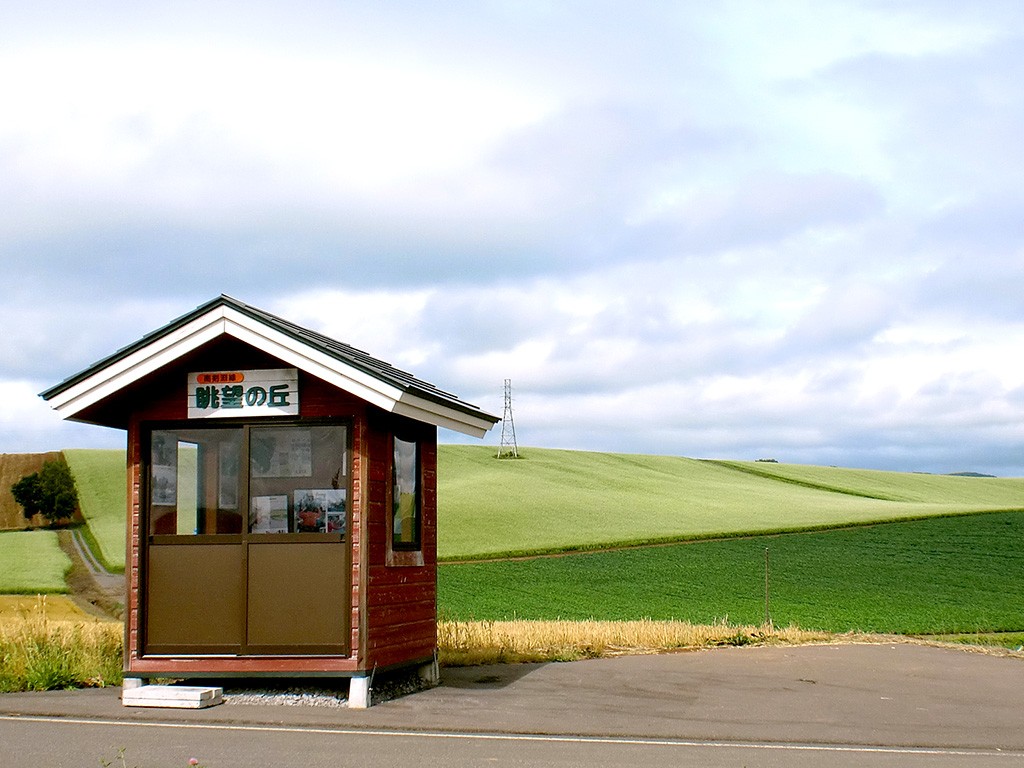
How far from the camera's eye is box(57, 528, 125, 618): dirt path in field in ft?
106

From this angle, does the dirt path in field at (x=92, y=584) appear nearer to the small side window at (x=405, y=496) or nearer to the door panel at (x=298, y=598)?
the small side window at (x=405, y=496)

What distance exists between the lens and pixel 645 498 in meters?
62.7

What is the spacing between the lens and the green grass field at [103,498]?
153 feet

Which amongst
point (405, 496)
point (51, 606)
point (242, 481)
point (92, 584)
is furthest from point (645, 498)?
point (242, 481)

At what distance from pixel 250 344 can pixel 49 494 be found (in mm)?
52823

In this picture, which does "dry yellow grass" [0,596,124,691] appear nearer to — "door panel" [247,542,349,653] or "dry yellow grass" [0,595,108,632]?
"door panel" [247,542,349,653]

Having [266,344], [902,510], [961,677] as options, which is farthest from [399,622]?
[902,510]

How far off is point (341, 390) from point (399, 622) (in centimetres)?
282

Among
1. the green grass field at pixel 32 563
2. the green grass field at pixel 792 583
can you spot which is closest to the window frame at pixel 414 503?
the green grass field at pixel 792 583

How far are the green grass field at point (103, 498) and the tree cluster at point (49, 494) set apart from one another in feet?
2.26

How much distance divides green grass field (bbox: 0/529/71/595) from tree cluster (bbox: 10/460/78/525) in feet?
11.6

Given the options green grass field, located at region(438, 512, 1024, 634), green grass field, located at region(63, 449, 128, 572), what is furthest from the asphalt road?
green grass field, located at region(63, 449, 128, 572)

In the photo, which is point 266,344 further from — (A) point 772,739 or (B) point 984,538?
(B) point 984,538

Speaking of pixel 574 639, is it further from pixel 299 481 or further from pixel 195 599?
pixel 195 599
